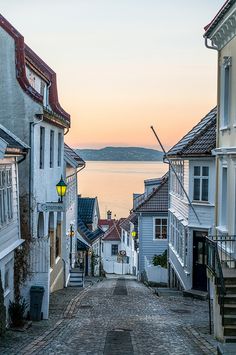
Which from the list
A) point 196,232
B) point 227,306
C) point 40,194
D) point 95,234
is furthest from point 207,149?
point 95,234

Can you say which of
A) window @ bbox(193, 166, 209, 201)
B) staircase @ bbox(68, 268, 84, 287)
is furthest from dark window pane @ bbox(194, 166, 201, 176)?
staircase @ bbox(68, 268, 84, 287)

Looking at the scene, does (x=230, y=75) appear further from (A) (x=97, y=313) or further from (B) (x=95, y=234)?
(B) (x=95, y=234)

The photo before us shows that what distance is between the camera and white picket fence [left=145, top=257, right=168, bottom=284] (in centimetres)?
3638

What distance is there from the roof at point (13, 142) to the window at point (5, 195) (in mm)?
570

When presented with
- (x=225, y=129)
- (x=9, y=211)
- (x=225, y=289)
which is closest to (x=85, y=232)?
(x=9, y=211)

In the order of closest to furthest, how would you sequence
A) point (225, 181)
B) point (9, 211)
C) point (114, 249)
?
1. point (9, 211)
2. point (225, 181)
3. point (114, 249)

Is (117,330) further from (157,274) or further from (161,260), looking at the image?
(161,260)

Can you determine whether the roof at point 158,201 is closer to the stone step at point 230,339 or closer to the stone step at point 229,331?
the stone step at point 229,331

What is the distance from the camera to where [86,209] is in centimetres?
5703

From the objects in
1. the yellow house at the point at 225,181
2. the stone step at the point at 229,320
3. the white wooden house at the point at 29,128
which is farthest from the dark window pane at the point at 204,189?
the stone step at the point at 229,320

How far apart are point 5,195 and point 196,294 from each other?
11.3 meters

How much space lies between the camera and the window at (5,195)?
16516 millimetres

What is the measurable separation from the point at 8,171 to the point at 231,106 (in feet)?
21.9

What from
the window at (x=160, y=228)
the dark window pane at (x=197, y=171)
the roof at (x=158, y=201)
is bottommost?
the window at (x=160, y=228)
